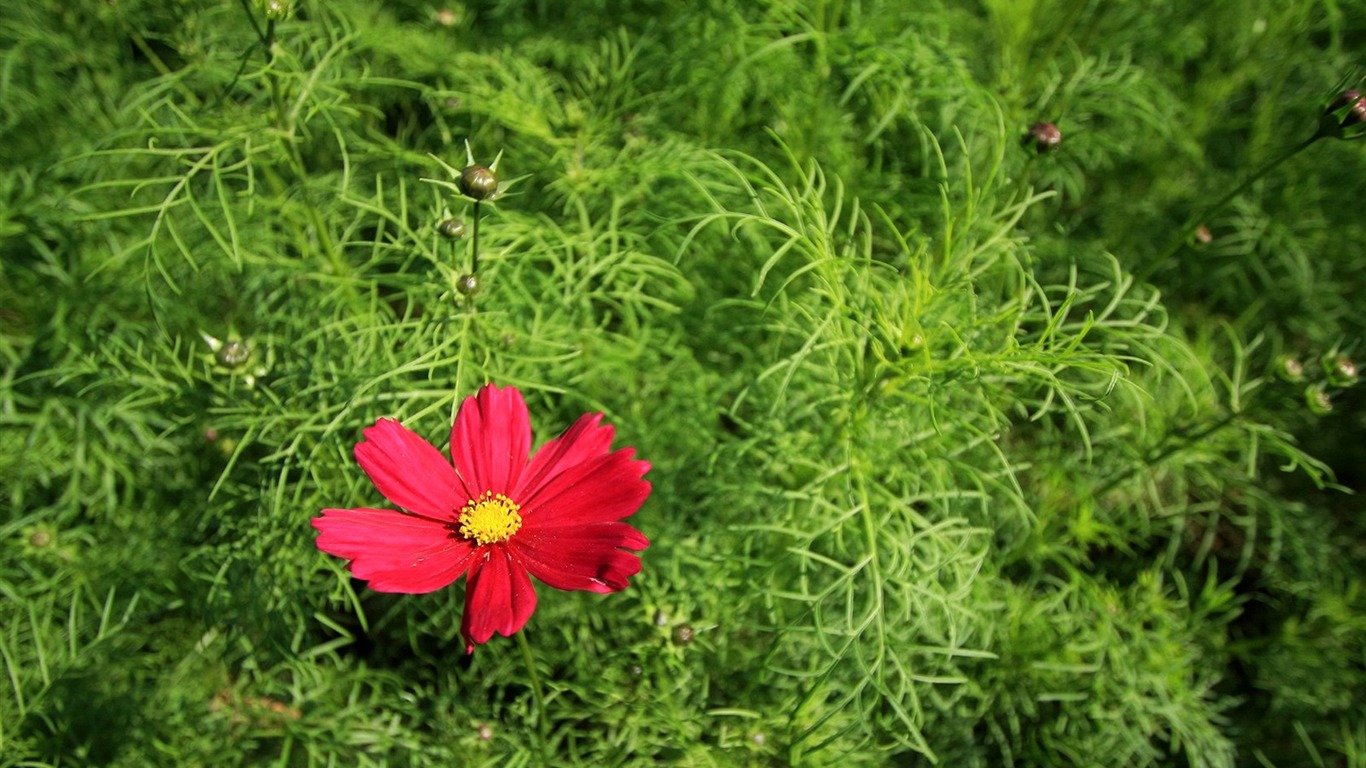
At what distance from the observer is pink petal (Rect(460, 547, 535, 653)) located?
103 centimetres

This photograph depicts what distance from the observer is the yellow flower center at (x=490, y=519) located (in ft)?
3.98

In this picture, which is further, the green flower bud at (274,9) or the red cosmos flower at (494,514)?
the green flower bud at (274,9)

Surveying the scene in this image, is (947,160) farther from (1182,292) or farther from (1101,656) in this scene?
(1101,656)

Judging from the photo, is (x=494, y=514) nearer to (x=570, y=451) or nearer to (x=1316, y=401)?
(x=570, y=451)

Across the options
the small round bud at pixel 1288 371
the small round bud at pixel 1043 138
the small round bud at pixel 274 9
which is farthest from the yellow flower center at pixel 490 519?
the small round bud at pixel 1288 371

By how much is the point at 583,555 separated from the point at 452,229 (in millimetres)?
483

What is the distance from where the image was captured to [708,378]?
186cm

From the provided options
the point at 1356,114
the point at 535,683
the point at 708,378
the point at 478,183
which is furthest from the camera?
the point at 708,378

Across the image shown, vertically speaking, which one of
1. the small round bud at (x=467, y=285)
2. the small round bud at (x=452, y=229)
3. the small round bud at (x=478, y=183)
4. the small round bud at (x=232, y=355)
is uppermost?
the small round bud at (x=478, y=183)

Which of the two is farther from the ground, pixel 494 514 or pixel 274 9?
pixel 274 9

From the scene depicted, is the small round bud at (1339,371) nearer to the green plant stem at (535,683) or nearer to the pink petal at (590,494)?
the pink petal at (590,494)

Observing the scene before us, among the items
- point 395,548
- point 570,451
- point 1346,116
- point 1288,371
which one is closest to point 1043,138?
point 1346,116

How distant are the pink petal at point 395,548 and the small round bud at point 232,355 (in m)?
0.41

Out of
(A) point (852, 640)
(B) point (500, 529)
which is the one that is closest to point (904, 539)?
(A) point (852, 640)
